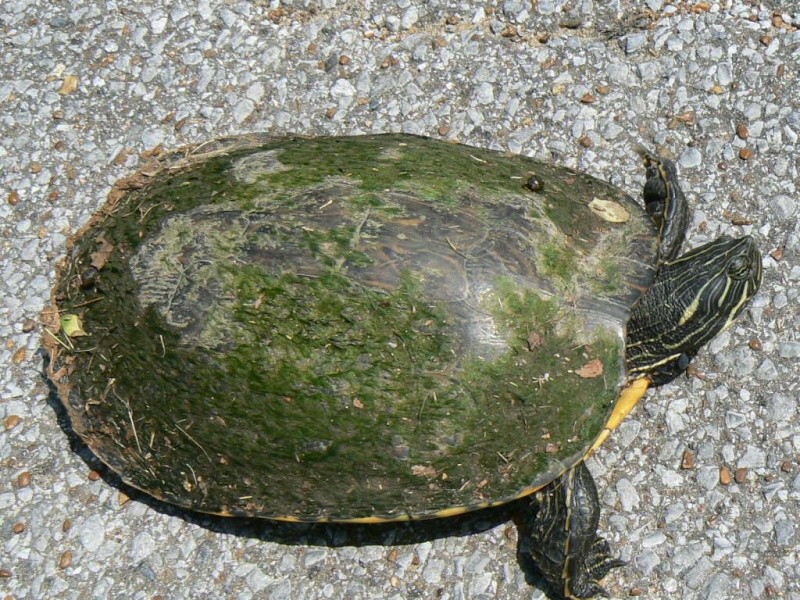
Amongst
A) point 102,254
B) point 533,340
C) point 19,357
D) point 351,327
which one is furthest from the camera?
point 19,357

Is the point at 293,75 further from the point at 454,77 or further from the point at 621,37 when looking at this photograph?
the point at 621,37

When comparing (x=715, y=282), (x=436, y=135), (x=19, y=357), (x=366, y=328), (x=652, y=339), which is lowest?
(x=19, y=357)

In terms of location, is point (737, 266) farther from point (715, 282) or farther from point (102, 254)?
point (102, 254)

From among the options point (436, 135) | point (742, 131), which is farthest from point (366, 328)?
point (742, 131)

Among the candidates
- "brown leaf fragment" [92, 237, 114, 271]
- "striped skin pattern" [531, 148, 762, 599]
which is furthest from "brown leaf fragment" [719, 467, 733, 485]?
"brown leaf fragment" [92, 237, 114, 271]

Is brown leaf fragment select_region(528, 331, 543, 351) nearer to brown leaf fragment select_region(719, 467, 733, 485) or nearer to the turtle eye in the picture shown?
the turtle eye
